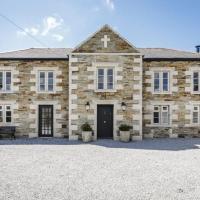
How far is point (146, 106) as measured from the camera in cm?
1941

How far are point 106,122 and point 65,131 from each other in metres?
3.04

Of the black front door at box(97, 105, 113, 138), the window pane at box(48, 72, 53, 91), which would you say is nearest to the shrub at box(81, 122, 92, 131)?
the black front door at box(97, 105, 113, 138)

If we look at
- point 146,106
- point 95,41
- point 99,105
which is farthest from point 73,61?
point 146,106

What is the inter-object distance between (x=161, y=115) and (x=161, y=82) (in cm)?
235

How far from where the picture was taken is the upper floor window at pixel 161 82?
1954 cm

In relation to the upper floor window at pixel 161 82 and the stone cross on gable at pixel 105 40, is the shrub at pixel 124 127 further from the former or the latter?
the stone cross on gable at pixel 105 40

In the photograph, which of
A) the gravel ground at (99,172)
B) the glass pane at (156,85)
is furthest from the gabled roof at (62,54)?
the gravel ground at (99,172)

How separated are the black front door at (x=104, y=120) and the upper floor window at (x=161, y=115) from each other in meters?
3.41

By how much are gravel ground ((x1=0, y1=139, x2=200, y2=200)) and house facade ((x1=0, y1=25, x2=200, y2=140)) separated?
3.03 metres

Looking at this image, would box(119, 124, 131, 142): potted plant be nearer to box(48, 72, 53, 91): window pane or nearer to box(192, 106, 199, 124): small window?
box(192, 106, 199, 124): small window

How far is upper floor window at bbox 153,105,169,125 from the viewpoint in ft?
63.9

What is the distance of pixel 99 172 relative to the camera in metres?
9.61

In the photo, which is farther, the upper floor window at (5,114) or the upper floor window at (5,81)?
the upper floor window at (5,81)

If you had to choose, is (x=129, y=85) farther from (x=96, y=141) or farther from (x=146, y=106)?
(x=96, y=141)
